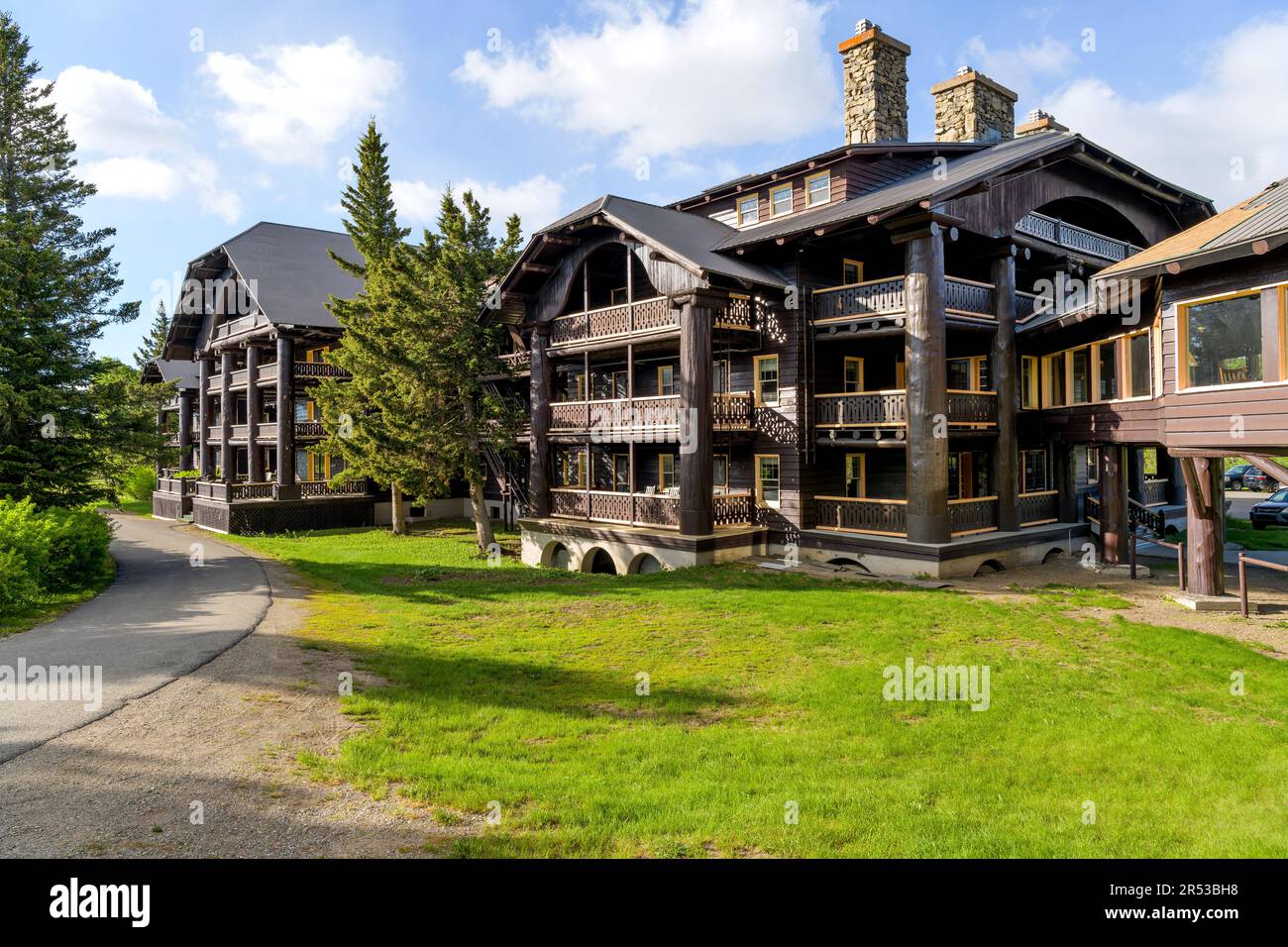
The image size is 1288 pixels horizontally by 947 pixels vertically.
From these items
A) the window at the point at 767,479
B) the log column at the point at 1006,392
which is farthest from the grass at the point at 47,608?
the log column at the point at 1006,392

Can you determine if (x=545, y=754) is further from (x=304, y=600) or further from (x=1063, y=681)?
(x=304, y=600)

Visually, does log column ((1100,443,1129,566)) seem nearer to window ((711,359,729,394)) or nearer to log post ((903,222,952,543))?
log post ((903,222,952,543))

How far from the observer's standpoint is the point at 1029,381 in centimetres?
2394

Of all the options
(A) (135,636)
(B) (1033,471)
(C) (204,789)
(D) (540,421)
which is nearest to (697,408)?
(D) (540,421)

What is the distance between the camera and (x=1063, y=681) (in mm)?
10516

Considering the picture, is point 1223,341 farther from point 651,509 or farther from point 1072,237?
point 651,509

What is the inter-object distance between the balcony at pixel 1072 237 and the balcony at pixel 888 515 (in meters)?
8.81

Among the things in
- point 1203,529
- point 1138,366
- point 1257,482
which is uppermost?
point 1138,366

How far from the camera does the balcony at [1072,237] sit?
915 inches

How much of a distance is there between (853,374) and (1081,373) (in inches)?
260

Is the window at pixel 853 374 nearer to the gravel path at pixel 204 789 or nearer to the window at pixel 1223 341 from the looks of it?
the window at pixel 1223 341

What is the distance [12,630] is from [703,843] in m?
13.9

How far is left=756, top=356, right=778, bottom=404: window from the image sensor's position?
76.8 ft
